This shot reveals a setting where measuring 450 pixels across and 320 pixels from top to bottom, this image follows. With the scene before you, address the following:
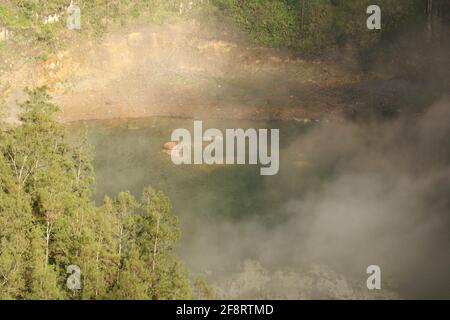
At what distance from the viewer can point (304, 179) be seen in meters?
54.1

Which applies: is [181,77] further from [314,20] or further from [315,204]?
[315,204]

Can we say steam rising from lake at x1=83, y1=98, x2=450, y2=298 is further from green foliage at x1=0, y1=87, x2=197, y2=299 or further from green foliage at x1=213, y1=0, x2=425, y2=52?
green foliage at x1=213, y1=0, x2=425, y2=52

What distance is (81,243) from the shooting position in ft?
101

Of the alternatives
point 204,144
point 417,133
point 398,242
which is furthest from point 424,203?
point 204,144

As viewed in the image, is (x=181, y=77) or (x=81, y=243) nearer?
(x=81, y=243)

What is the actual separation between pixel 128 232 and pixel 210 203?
1893cm

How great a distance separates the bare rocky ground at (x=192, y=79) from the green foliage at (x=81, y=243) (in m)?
31.1

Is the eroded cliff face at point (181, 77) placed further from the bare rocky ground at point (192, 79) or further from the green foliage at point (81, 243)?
the green foliage at point (81, 243)

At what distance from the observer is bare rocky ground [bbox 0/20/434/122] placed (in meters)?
67.6

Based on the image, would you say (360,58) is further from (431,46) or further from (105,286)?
(105,286)

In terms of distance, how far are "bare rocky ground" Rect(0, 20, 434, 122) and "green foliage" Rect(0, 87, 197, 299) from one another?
31.1 meters

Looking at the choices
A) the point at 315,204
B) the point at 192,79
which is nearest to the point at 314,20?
the point at 192,79

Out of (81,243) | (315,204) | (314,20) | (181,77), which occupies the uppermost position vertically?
(314,20)

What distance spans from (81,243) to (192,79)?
43.6 meters
